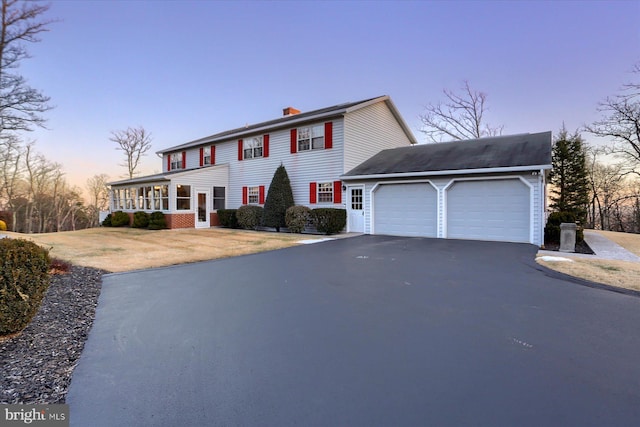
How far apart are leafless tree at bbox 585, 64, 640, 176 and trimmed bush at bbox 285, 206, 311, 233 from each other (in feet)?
67.4

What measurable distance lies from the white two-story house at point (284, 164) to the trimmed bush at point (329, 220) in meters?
0.73

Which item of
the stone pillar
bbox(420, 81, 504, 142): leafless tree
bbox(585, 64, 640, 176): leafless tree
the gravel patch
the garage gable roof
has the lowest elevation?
the gravel patch

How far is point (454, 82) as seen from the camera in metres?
25.2

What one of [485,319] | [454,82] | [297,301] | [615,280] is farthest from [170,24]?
[454,82]

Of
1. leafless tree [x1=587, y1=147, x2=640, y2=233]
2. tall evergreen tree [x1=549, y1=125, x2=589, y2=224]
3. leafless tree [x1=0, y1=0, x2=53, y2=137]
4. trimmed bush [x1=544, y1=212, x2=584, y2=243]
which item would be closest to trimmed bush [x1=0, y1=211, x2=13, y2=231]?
leafless tree [x1=0, y1=0, x2=53, y2=137]

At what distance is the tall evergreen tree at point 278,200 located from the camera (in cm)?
1534

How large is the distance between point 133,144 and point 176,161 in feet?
45.3

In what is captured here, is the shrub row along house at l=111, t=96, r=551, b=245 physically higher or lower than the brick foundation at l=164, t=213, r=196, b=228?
higher

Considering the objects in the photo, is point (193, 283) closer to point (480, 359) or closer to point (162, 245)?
point (480, 359)

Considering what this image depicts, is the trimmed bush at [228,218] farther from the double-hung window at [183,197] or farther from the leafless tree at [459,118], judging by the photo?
the leafless tree at [459,118]

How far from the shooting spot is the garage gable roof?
1081 centimetres

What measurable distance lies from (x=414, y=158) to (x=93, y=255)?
12800 millimetres

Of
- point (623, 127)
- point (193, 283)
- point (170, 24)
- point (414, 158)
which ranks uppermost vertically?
point (170, 24)

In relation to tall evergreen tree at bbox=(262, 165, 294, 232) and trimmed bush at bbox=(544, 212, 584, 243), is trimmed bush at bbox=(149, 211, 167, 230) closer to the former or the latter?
tall evergreen tree at bbox=(262, 165, 294, 232)
